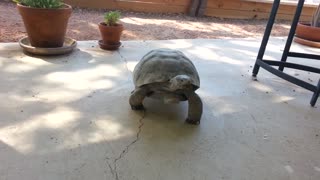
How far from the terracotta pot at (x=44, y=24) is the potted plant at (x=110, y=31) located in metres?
0.37

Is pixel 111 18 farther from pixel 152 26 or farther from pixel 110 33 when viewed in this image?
pixel 152 26

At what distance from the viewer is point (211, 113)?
77.9 inches

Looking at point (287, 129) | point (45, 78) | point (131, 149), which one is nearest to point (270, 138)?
point (287, 129)

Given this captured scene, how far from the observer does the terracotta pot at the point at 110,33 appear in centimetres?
295

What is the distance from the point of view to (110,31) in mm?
2959

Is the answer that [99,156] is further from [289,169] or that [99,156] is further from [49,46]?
[49,46]

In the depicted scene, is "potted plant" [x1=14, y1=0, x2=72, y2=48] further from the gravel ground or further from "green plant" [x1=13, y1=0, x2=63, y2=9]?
the gravel ground

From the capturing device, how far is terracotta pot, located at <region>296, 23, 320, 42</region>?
405 centimetres

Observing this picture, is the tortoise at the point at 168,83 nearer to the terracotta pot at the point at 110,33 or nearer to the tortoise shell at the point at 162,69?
the tortoise shell at the point at 162,69

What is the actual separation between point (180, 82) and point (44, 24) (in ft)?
4.85

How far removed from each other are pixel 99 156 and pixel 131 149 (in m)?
0.15

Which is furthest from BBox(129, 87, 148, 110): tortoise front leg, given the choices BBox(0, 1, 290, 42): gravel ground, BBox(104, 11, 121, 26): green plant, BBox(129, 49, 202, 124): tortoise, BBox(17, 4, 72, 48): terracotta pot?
BBox(0, 1, 290, 42): gravel ground

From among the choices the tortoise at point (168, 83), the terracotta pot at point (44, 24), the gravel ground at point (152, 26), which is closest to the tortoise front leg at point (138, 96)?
the tortoise at point (168, 83)

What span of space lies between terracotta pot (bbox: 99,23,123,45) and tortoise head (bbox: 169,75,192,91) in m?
1.42
